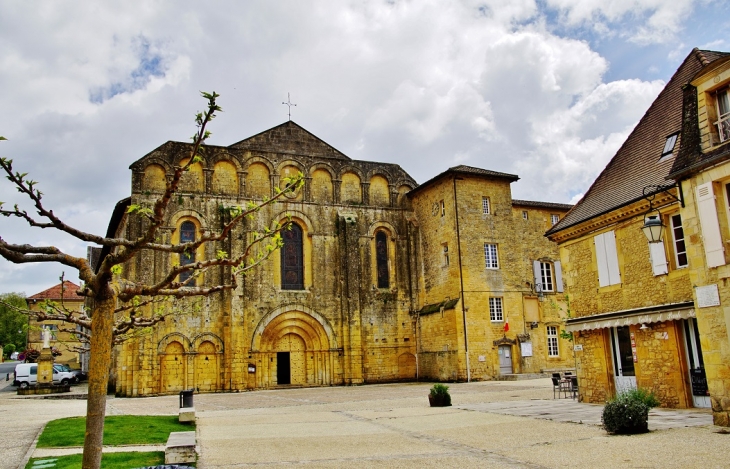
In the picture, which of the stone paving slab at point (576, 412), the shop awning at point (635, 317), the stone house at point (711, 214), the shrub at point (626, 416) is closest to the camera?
the shrub at point (626, 416)

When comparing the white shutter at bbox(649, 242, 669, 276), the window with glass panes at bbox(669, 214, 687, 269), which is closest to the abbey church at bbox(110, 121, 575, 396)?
the white shutter at bbox(649, 242, 669, 276)

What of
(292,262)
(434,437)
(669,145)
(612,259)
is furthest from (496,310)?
(434,437)

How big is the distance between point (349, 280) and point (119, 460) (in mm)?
23038

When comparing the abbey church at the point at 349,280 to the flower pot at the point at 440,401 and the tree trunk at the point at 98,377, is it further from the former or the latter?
the tree trunk at the point at 98,377

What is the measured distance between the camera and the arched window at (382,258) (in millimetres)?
34688

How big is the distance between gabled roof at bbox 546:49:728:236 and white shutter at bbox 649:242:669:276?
1345 millimetres

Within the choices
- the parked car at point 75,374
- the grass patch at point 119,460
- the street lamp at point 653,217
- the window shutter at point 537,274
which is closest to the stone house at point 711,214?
the street lamp at point 653,217

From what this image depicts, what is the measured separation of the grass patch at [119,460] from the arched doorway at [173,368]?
1970cm

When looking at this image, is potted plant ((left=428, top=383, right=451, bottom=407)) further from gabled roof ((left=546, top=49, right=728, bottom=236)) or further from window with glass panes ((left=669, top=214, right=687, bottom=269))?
window with glass panes ((left=669, top=214, right=687, bottom=269))

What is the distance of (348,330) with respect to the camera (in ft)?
107

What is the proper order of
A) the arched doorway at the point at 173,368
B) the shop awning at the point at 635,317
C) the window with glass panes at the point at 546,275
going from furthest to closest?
the window with glass panes at the point at 546,275 → the arched doorway at the point at 173,368 → the shop awning at the point at 635,317

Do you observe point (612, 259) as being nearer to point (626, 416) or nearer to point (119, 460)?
Answer: point (626, 416)

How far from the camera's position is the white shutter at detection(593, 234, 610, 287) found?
1731 cm

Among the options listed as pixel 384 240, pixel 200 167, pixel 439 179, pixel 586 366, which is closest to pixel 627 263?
pixel 586 366
